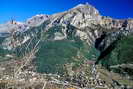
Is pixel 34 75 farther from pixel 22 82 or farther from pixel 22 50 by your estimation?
pixel 22 50

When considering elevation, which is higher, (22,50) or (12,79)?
(22,50)

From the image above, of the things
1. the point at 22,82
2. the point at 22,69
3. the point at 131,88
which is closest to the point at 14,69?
the point at 22,69

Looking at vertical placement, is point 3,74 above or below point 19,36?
below

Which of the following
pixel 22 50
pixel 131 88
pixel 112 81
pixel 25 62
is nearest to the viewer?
pixel 25 62

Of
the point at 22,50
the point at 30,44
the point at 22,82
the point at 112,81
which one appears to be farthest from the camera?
the point at 112,81

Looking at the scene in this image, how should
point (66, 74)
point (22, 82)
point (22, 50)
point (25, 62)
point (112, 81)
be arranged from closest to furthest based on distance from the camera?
point (25, 62), point (22, 50), point (22, 82), point (66, 74), point (112, 81)

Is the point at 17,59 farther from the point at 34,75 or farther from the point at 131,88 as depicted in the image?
the point at 131,88

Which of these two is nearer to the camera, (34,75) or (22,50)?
(22,50)

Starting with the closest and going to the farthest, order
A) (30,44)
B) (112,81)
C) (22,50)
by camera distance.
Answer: (30,44), (22,50), (112,81)

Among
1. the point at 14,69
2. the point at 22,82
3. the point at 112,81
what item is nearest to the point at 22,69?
the point at 14,69
